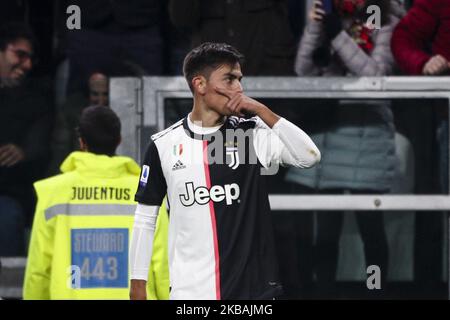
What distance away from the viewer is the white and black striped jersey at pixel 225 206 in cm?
591

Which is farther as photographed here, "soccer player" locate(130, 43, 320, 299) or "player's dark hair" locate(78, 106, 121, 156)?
"player's dark hair" locate(78, 106, 121, 156)

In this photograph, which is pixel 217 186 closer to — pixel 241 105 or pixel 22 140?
pixel 241 105

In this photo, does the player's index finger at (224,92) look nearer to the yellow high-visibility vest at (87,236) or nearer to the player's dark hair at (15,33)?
the yellow high-visibility vest at (87,236)

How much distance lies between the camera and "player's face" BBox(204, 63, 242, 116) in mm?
6043

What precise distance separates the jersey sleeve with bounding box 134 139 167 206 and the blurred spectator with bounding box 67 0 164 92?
8.40ft

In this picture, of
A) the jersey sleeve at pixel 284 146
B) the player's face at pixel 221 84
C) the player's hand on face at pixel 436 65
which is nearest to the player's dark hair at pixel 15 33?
the player's hand on face at pixel 436 65

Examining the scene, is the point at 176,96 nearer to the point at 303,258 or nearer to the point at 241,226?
the point at 303,258

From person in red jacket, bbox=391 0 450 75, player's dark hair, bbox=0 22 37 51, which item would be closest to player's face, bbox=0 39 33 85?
player's dark hair, bbox=0 22 37 51

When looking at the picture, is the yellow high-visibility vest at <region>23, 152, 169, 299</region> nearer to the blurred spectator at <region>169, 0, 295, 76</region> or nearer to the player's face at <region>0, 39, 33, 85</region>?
the blurred spectator at <region>169, 0, 295, 76</region>

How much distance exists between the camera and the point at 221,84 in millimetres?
6074

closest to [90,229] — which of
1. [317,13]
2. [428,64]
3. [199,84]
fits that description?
Answer: [199,84]

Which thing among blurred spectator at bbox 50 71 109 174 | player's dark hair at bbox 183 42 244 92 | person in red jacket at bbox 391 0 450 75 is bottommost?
player's dark hair at bbox 183 42 244 92

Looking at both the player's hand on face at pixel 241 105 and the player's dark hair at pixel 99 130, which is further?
the player's dark hair at pixel 99 130

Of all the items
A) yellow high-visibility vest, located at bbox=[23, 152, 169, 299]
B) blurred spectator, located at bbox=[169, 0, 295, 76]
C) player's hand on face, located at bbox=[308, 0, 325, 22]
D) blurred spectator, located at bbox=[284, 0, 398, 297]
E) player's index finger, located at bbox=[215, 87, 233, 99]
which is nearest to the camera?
player's index finger, located at bbox=[215, 87, 233, 99]
